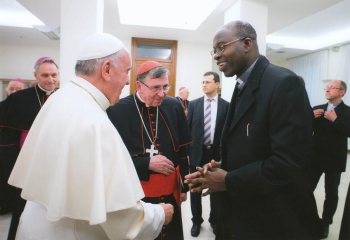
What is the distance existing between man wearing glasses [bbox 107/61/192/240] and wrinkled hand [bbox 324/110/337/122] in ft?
7.19

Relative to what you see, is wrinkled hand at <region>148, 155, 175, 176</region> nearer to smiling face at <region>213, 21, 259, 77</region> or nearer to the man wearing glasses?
the man wearing glasses

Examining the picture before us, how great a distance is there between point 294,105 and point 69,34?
12.7 ft

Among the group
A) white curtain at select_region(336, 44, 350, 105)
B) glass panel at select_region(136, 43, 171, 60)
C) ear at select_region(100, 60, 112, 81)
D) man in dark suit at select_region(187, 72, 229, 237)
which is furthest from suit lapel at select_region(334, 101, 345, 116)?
white curtain at select_region(336, 44, 350, 105)

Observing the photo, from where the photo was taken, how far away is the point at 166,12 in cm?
734

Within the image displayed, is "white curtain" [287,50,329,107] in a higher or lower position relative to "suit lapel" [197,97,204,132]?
higher

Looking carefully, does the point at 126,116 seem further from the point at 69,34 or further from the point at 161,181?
the point at 69,34

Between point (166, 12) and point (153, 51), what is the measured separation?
89.9 inches

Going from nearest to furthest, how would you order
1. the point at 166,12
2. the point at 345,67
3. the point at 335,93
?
the point at 335,93
the point at 166,12
the point at 345,67

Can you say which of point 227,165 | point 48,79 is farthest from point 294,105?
point 48,79

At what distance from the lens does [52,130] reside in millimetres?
1133

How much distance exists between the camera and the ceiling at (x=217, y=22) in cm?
566

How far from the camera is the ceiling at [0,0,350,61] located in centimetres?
566

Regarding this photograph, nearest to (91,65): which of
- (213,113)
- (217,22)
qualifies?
(213,113)

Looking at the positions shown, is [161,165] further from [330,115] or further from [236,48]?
[330,115]
